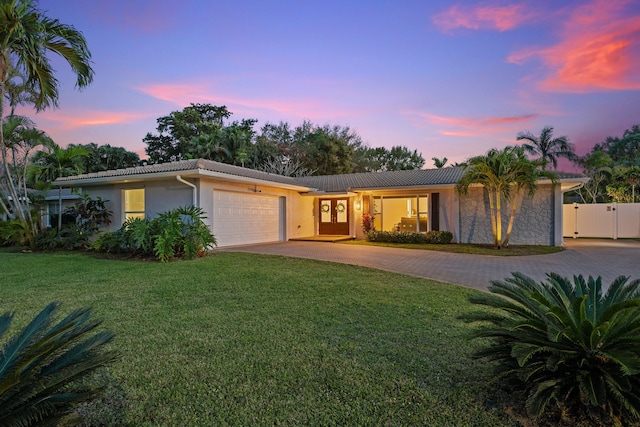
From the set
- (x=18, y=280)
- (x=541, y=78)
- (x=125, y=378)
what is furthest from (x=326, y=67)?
(x=125, y=378)

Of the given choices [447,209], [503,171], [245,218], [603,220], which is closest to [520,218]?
[447,209]

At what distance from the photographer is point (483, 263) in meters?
9.98

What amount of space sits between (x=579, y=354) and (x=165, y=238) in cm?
1004

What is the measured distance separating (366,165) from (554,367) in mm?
37227

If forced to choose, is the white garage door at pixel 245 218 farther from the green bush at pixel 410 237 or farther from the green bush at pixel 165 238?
the green bush at pixel 410 237

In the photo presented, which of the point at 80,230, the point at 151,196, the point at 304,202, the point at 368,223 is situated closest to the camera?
the point at 80,230

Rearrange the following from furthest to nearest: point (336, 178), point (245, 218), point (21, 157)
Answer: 1. point (336, 178)
2. point (245, 218)
3. point (21, 157)

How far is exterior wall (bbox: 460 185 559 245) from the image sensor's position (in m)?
14.2

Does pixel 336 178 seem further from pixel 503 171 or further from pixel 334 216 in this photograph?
pixel 503 171

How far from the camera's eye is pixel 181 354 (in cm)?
359

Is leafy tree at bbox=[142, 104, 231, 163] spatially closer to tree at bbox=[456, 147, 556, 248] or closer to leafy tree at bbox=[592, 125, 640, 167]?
tree at bbox=[456, 147, 556, 248]

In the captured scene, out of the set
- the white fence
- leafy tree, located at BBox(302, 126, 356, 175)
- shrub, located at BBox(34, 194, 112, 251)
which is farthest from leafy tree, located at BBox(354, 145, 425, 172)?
shrub, located at BBox(34, 194, 112, 251)

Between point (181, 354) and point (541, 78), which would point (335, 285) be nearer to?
point (181, 354)

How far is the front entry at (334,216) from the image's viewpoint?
1870 cm
